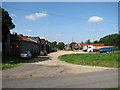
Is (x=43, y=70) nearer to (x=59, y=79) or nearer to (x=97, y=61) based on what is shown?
(x=59, y=79)

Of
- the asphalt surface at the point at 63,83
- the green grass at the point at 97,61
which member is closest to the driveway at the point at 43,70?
the asphalt surface at the point at 63,83

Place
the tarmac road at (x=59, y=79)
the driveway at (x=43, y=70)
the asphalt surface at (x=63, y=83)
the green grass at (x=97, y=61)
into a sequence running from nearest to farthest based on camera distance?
the asphalt surface at (x=63, y=83) → the tarmac road at (x=59, y=79) → the driveway at (x=43, y=70) → the green grass at (x=97, y=61)

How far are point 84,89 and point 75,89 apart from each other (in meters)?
0.46

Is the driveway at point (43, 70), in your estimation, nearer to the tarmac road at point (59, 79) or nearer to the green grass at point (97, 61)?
the tarmac road at point (59, 79)

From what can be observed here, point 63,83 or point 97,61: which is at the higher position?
point 63,83

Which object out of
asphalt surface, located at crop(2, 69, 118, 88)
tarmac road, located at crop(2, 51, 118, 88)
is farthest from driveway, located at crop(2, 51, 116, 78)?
asphalt surface, located at crop(2, 69, 118, 88)

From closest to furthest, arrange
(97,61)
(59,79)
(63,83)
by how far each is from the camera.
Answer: (63,83) → (59,79) → (97,61)

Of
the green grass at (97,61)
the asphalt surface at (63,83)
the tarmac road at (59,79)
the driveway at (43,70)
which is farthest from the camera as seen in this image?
the green grass at (97,61)

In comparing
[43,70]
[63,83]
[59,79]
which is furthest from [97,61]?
[63,83]

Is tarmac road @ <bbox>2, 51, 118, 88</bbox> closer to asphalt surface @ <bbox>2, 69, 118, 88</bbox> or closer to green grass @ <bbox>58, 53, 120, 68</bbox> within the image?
asphalt surface @ <bbox>2, 69, 118, 88</bbox>

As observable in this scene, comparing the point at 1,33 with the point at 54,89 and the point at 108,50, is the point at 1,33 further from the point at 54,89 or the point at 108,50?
the point at 108,50

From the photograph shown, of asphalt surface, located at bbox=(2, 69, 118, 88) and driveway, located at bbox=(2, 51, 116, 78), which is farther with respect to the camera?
driveway, located at bbox=(2, 51, 116, 78)

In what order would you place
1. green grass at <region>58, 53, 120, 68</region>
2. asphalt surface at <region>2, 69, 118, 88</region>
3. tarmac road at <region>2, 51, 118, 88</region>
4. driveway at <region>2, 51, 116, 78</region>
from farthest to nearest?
green grass at <region>58, 53, 120, 68</region>, driveway at <region>2, 51, 116, 78</region>, tarmac road at <region>2, 51, 118, 88</region>, asphalt surface at <region>2, 69, 118, 88</region>

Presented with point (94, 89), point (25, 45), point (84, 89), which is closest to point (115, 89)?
point (94, 89)
